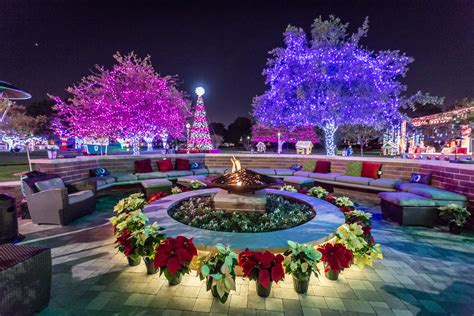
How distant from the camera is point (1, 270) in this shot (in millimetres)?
2070

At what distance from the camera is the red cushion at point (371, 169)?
7.72 m

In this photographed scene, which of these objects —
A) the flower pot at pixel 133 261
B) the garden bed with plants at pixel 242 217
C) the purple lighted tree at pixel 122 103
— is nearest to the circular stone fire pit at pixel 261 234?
the garden bed with plants at pixel 242 217

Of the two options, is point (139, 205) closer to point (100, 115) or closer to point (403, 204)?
point (403, 204)

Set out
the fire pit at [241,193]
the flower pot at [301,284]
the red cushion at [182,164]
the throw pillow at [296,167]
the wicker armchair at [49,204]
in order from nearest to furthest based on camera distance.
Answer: the flower pot at [301,284] → the fire pit at [241,193] → the wicker armchair at [49,204] → the red cushion at [182,164] → the throw pillow at [296,167]

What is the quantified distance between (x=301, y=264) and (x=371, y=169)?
6390 millimetres

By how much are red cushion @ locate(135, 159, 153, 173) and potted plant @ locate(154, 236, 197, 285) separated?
22.2 feet

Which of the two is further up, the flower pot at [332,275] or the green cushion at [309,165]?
the green cushion at [309,165]

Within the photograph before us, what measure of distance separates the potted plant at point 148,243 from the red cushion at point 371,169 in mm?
7095

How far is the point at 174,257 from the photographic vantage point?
8.88 ft

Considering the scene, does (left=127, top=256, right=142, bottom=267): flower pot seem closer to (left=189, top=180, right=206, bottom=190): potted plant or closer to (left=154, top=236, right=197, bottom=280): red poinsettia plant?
(left=154, top=236, right=197, bottom=280): red poinsettia plant

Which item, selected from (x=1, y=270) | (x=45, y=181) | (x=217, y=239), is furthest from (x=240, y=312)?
(x=45, y=181)

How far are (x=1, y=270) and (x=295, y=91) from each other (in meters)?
13.8

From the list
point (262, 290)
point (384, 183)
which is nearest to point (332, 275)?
point (262, 290)

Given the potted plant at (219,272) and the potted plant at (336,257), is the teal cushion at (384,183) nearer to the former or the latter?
the potted plant at (336,257)
